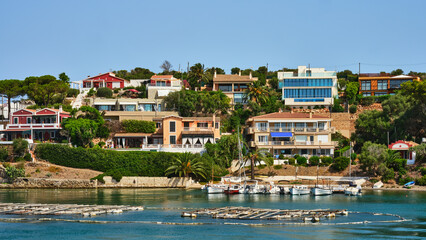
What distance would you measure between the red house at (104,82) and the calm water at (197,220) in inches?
1875

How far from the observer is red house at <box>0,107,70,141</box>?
90438 millimetres

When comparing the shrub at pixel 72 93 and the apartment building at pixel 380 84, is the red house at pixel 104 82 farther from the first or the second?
the apartment building at pixel 380 84

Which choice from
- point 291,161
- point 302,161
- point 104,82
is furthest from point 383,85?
point 104,82

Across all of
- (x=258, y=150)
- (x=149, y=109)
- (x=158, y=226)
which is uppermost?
(x=149, y=109)

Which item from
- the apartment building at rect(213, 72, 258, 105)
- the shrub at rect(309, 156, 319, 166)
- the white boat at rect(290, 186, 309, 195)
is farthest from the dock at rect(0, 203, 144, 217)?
the apartment building at rect(213, 72, 258, 105)

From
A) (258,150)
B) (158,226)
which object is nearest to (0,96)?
(258,150)

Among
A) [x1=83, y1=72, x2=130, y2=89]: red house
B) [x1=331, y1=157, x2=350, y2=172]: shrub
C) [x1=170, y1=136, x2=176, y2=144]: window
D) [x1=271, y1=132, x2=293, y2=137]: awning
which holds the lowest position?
[x1=331, y1=157, x2=350, y2=172]: shrub

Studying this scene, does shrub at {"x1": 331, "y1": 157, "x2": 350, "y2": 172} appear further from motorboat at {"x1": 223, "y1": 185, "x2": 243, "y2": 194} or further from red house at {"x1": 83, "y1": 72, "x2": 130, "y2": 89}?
red house at {"x1": 83, "y1": 72, "x2": 130, "y2": 89}

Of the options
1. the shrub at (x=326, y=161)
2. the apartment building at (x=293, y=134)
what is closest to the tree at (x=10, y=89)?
the apartment building at (x=293, y=134)

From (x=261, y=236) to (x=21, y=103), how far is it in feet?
258

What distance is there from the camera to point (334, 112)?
10144 cm

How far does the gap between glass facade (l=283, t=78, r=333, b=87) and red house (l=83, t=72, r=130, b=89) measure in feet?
114

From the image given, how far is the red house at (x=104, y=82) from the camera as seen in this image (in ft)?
399

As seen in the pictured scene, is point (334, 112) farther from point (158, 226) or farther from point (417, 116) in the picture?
point (158, 226)
